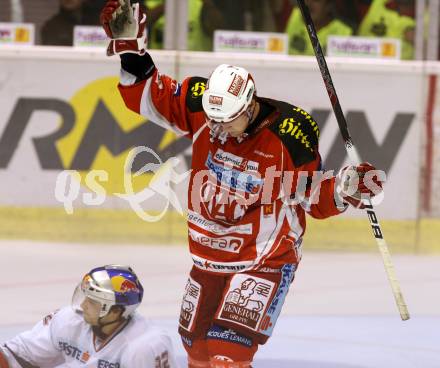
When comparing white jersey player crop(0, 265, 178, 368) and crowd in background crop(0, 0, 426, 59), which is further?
crowd in background crop(0, 0, 426, 59)

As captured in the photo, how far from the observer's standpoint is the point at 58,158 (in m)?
9.33

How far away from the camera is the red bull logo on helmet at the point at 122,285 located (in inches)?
195

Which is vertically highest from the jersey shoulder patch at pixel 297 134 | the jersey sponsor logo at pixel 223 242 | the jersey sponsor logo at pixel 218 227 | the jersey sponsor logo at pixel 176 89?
the jersey sponsor logo at pixel 176 89

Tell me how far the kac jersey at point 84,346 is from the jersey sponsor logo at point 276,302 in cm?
48

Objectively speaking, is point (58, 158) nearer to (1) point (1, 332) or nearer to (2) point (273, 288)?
(1) point (1, 332)

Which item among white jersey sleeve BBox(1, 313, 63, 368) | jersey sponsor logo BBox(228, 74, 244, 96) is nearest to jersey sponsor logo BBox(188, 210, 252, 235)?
jersey sponsor logo BBox(228, 74, 244, 96)

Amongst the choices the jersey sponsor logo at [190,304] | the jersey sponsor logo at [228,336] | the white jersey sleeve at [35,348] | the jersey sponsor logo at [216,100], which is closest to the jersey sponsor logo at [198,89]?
the jersey sponsor logo at [216,100]

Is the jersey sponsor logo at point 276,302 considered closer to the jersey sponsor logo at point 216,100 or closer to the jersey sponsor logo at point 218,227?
the jersey sponsor logo at point 218,227

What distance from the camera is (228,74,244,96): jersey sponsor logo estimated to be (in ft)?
16.9

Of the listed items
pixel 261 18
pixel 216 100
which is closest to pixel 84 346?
pixel 216 100

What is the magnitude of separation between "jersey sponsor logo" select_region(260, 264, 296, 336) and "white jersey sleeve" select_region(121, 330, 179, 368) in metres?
0.48

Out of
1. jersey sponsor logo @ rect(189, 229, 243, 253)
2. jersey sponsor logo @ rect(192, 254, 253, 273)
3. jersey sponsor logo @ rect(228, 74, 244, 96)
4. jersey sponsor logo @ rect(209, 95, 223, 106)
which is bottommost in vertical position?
jersey sponsor logo @ rect(192, 254, 253, 273)

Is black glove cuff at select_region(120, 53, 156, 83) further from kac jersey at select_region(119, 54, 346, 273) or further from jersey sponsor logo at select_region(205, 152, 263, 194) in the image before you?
jersey sponsor logo at select_region(205, 152, 263, 194)

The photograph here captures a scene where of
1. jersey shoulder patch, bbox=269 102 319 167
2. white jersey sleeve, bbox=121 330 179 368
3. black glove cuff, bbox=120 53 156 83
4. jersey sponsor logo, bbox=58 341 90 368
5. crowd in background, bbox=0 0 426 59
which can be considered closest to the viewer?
white jersey sleeve, bbox=121 330 179 368
